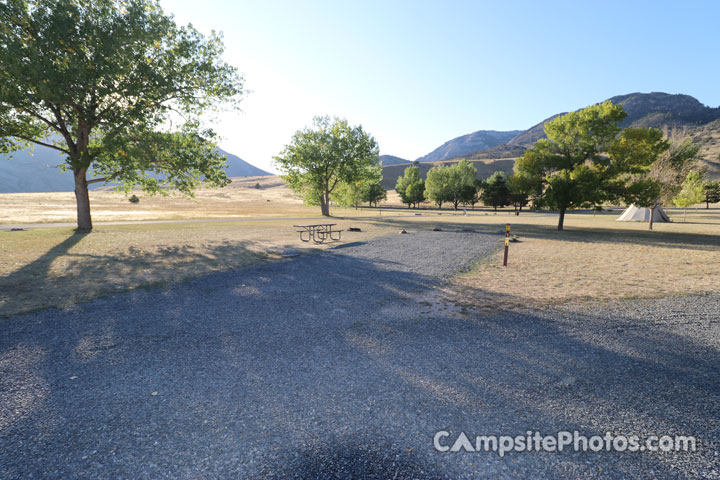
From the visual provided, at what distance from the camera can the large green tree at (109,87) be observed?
1365 centimetres

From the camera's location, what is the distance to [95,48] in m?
14.6

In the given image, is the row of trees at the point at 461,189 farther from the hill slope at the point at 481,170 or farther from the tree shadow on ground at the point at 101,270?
the tree shadow on ground at the point at 101,270

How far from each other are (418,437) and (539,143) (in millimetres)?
26051

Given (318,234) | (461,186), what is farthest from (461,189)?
(318,234)

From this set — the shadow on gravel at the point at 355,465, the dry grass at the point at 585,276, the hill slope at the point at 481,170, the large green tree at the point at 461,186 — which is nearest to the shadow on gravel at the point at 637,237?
the dry grass at the point at 585,276

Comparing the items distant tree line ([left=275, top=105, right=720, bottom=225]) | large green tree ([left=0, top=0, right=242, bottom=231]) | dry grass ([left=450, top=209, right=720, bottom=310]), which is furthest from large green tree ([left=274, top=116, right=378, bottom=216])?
dry grass ([left=450, top=209, right=720, bottom=310])

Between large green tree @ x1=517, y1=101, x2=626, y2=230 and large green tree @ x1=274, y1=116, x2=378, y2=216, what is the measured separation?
19433mm

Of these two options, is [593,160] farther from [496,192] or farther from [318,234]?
[496,192]

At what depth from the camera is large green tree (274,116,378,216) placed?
37.0m

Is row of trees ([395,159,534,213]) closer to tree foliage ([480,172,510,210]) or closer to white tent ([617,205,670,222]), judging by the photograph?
tree foliage ([480,172,510,210])

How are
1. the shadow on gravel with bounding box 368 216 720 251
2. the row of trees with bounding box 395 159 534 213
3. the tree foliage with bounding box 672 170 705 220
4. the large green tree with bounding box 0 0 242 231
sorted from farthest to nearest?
the row of trees with bounding box 395 159 534 213 → the tree foliage with bounding box 672 170 705 220 → the shadow on gravel with bounding box 368 216 720 251 → the large green tree with bounding box 0 0 242 231

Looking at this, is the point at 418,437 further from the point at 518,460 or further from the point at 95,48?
the point at 95,48

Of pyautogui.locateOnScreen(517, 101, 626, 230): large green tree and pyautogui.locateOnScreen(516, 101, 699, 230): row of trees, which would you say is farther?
pyautogui.locateOnScreen(517, 101, 626, 230): large green tree

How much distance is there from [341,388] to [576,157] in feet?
85.3
